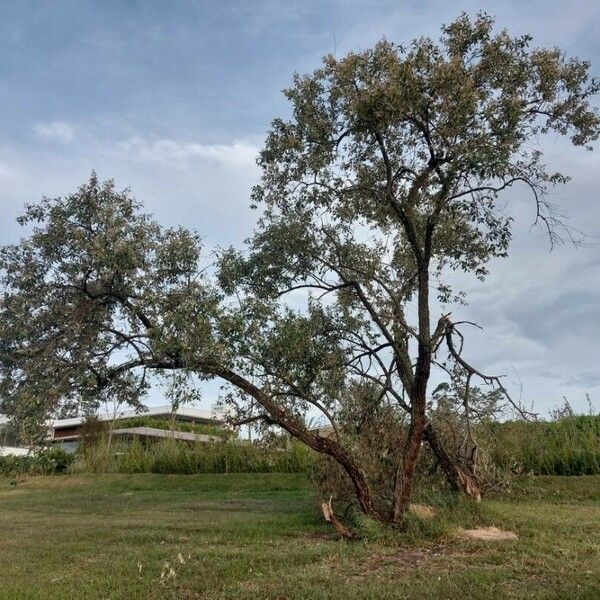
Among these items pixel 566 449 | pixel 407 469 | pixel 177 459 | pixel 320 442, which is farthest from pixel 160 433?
pixel 407 469

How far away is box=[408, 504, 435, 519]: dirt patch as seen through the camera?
32.1ft

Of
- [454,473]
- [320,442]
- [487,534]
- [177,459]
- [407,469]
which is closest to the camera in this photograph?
[487,534]

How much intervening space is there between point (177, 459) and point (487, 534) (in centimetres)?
1500

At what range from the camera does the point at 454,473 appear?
1157 centimetres

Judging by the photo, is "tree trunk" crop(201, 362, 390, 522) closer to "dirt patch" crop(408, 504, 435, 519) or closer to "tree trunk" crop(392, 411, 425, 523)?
"tree trunk" crop(392, 411, 425, 523)

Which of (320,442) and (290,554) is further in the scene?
(320,442)

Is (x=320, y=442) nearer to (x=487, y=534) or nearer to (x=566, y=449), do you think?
(x=487, y=534)

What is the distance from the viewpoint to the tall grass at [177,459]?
66.4 ft

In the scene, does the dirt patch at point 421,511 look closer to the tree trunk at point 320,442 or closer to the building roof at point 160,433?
the tree trunk at point 320,442

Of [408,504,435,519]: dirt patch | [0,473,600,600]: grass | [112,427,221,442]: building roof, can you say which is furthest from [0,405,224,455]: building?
[408,504,435,519]: dirt patch

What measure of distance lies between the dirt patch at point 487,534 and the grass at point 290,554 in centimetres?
17

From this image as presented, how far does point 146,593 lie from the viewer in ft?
22.3

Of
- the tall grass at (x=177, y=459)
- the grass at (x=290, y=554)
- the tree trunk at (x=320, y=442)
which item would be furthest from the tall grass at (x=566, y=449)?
the tall grass at (x=177, y=459)

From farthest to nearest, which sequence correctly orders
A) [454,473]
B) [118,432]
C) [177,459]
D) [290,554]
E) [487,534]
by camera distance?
[118,432]
[177,459]
[454,473]
[487,534]
[290,554]
